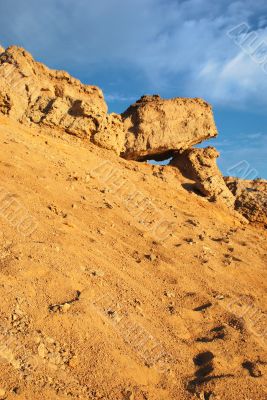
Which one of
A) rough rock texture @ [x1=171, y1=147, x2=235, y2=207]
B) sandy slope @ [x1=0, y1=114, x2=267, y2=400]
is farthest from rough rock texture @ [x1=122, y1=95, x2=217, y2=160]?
sandy slope @ [x1=0, y1=114, x2=267, y2=400]

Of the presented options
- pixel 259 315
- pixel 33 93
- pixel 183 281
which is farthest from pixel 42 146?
pixel 259 315

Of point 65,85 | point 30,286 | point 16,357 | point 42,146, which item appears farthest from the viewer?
point 65,85

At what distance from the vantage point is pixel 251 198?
12789 mm

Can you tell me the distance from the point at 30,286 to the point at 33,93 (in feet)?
25.0

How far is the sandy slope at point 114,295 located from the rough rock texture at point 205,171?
3298 mm

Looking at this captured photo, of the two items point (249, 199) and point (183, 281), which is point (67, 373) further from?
point (249, 199)

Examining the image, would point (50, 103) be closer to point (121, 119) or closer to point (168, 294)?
point (121, 119)

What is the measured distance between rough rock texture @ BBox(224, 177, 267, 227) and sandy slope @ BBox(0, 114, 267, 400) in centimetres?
381

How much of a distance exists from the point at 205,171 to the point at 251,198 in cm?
193

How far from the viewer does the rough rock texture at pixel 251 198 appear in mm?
12445

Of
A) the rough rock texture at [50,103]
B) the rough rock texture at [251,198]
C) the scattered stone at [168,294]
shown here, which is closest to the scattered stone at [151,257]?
the scattered stone at [168,294]

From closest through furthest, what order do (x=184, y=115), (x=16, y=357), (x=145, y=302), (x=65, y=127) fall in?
(x=16, y=357), (x=145, y=302), (x=65, y=127), (x=184, y=115)

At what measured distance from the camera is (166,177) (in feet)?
37.4

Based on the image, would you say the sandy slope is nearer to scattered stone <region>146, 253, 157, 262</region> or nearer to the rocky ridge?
scattered stone <region>146, 253, 157, 262</region>
